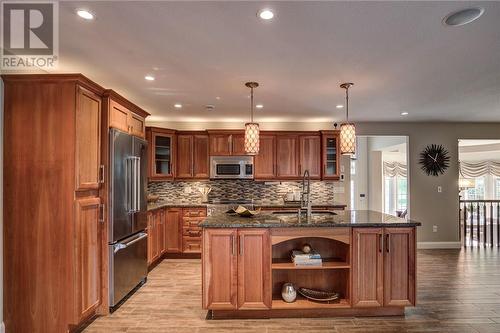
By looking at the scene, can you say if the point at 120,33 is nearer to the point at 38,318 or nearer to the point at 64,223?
the point at 64,223

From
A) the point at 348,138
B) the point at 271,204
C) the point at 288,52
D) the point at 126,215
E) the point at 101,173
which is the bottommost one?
the point at 271,204

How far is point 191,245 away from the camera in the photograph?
5207mm

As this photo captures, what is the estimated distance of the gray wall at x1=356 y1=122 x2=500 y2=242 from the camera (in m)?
5.87

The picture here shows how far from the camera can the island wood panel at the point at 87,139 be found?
2576 millimetres

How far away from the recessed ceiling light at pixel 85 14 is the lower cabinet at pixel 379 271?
289cm

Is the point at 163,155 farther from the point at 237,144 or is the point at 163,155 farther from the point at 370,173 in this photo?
the point at 370,173

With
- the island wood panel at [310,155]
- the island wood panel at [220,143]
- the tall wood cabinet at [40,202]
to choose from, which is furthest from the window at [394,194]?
the tall wood cabinet at [40,202]

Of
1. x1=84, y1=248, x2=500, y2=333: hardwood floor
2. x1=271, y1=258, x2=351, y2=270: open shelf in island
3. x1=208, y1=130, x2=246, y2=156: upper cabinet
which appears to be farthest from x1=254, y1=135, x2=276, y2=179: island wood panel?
x1=271, y1=258, x2=351, y2=270: open shelf in island

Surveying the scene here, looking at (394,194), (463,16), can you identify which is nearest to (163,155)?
(463,16)

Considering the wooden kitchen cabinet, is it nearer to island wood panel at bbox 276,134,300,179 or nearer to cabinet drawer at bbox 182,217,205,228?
cabinet drawer at bbox 182,217,205,228

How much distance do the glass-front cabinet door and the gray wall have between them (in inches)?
27.9

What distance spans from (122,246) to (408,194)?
541cm

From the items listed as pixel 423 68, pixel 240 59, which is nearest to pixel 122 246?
pixel 240 59

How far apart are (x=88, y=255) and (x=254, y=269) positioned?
1594mm
